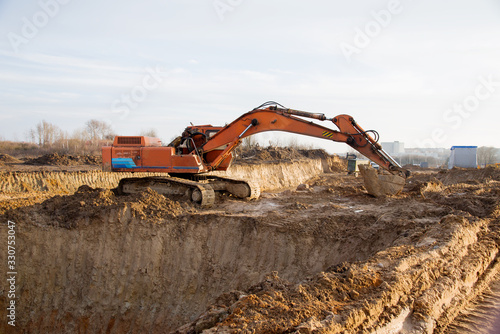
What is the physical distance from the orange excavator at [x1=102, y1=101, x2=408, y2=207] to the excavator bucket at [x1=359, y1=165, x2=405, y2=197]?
185mm

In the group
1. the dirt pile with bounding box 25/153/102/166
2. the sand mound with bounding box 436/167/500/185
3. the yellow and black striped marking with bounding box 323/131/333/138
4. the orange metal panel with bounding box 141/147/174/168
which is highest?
the yellow and black striped marking with bounding box 323/131/333/138

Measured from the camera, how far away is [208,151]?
11477 mm

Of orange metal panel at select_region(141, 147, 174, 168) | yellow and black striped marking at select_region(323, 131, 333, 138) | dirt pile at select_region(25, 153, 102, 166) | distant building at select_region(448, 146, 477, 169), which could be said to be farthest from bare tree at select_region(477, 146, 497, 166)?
orange metal panel at select_region(141, 147, 174, 168)

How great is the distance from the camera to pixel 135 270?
837 cm

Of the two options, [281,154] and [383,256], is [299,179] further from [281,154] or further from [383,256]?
[383,256]

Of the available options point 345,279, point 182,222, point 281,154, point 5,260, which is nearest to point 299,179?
point 281,154

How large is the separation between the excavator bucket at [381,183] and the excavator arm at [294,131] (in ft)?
3.64

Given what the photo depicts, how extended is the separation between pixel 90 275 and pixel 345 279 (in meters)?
6.20

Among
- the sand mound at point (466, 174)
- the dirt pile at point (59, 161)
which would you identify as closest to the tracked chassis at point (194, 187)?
the dirt pile at point (59, 161)

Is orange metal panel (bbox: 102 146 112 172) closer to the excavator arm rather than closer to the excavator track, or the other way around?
the excavator track

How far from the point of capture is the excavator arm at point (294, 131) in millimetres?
10219

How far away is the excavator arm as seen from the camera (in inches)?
402

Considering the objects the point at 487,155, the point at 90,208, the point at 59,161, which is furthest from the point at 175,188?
the point at 487,155

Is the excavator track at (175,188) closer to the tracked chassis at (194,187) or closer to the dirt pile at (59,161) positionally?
the tracked chassis at (194,187)
